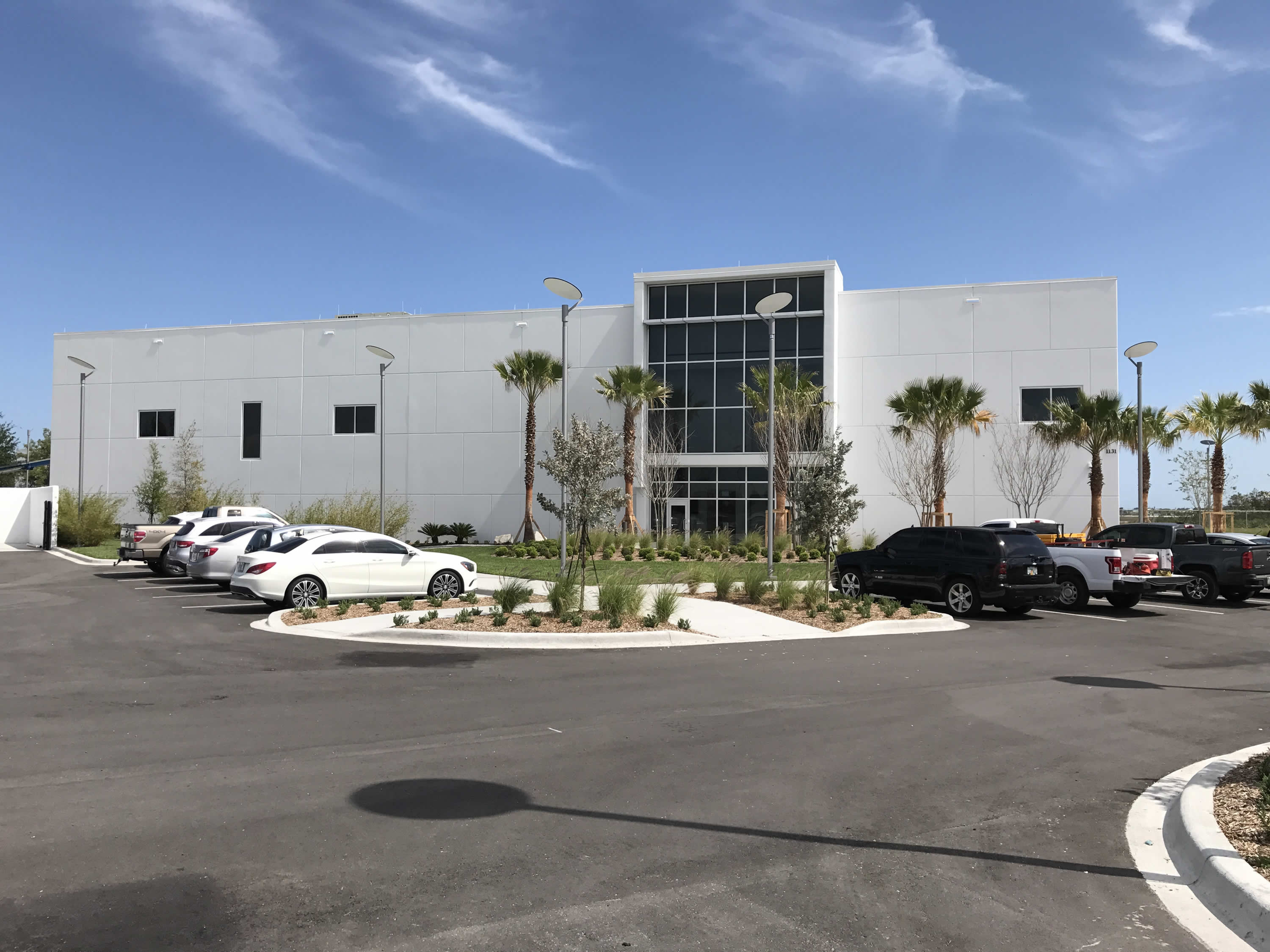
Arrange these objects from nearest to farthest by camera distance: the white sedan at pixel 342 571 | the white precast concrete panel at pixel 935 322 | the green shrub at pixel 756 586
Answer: the white sedan at pixel 342 571 → the green shrub at pixel 756 586 → the white precast concrete panel at pixel 935 322

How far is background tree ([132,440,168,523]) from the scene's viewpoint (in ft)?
141

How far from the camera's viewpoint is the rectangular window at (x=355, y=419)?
43938 millimetres

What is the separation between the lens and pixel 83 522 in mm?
39844

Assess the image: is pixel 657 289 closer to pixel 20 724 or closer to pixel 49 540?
pixel 49 540

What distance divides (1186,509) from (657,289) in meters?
37.7

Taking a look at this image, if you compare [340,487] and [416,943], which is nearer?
[416,943]

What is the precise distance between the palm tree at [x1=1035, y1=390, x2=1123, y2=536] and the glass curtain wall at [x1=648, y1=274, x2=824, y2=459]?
30.9 feet

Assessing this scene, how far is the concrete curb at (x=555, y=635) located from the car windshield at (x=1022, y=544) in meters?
2.58

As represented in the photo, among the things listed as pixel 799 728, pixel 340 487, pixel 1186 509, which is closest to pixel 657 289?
pixel 340 487

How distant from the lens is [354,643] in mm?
13719

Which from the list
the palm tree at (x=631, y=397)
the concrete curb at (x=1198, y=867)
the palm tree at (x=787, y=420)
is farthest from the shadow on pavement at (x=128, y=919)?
the palm tree at (x=631, y=397)

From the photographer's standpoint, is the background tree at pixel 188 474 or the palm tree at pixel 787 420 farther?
the background tree at pixel 188 474

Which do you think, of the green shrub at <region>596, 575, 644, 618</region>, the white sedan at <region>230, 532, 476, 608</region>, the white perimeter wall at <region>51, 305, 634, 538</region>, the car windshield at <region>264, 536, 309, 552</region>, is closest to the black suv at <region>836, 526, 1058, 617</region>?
the green shrub at <region>596, 575, 644, 618</region>

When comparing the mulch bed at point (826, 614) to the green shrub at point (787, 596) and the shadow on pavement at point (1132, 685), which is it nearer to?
the green shrub at point (787, 596)
